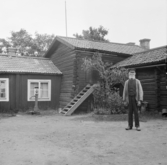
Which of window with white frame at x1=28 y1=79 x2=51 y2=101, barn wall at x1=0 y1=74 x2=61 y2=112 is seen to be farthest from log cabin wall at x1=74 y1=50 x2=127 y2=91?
barn wall at x1=0 y1=74 x2=61 y2=112

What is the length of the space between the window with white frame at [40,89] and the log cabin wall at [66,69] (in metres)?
0.98

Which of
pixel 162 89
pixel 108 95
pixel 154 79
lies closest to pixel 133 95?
pixel 108 95

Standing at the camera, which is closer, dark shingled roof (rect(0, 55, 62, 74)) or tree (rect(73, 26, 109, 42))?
dark shingled roof (rect(0, 55, 62, 74))

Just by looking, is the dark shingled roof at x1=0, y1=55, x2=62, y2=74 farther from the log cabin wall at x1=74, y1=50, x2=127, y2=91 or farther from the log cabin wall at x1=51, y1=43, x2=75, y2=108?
the log cabin wall at x1=74, y1=50, x2=127, y2=91

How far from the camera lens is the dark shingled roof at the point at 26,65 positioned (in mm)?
14664

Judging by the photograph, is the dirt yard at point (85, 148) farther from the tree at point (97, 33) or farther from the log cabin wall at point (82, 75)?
the tree at point (97, 33)

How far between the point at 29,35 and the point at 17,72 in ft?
74.9

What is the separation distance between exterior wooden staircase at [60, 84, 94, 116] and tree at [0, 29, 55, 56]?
22.6 meters

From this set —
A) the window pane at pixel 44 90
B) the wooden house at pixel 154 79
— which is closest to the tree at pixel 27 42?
the window pane at pixel 44 90

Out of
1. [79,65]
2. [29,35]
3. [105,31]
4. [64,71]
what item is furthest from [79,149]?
[29,35]

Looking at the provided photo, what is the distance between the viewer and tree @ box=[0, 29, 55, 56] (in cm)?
3444

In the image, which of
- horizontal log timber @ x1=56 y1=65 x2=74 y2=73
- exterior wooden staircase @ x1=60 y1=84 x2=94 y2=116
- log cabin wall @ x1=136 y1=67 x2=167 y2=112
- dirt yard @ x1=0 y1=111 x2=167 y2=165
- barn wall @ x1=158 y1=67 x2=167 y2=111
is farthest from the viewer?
horizontal log timber @ x1=56 y1=65 x2=74 y2=73

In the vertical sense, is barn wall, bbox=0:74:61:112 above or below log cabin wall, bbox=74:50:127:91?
below

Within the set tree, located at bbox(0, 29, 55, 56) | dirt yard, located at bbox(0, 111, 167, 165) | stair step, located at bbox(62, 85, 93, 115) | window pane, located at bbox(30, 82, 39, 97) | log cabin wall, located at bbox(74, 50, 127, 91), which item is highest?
tree, located at bbox(0, 29, 55, 56)
